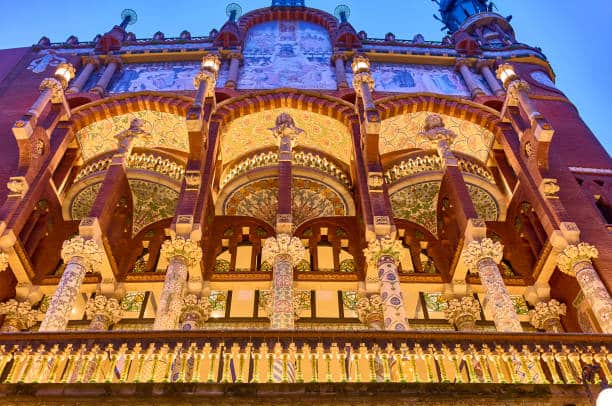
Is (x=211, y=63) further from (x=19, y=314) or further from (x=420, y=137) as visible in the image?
(x=19, y=314)

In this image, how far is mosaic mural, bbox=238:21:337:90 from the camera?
1566 centimetres

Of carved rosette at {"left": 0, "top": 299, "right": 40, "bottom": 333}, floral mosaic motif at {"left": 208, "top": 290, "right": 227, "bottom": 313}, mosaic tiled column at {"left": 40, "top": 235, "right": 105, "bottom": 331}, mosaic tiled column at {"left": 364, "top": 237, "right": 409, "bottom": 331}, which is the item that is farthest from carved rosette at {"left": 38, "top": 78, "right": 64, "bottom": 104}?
mosaic tiled column at {"left": 364, "top": 237, "right": 409, "bottom": 331}

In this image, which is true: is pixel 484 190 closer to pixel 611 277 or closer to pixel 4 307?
pixel 611 277

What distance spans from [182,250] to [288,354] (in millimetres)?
3790

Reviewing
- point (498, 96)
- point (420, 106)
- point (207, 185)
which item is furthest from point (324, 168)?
point (498, 96)

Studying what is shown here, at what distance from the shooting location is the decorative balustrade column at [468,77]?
15156 mm

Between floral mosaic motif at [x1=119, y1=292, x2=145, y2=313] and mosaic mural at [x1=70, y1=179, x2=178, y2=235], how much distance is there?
1696mm

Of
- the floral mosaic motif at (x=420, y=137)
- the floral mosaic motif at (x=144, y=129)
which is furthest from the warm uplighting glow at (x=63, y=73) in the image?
the floral mosaic motif at (x=420, y=137)

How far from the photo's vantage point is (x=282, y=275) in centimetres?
977

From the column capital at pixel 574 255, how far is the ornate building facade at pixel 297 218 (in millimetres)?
28

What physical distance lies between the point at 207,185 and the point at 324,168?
345cm

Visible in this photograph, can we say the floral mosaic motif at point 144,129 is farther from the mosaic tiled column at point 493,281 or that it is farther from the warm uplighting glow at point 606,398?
the warm uplighting glow at point 606,398

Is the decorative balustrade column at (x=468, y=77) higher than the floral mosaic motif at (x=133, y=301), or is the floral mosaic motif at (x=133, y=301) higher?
the decorative balustrade column at (x=468, y=77)

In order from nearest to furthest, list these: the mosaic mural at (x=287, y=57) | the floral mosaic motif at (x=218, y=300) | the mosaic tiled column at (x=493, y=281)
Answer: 1. the mosaic tiled column at (x=493, y=281)
2. the floral mosaic motif at (x=218, y=300)
3. the mosaic mural at (x=287, y=57)
